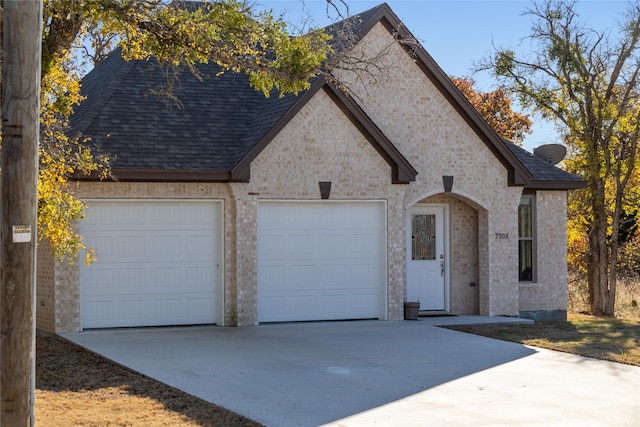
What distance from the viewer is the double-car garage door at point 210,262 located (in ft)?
54.9

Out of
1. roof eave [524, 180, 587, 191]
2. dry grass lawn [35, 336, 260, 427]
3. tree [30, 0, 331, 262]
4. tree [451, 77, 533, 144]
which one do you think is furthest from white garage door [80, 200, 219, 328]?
tree [451, 77, 533, 144]

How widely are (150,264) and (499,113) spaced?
2436 centimetres

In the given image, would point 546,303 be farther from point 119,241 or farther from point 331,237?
point 119,241

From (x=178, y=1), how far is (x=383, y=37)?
27.1 feet

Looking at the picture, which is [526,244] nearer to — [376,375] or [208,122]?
[208,122]

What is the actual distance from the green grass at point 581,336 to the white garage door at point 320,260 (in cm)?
212

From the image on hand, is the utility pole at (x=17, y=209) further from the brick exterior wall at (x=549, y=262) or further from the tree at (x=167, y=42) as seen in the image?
the brick exterior wall at (x=549, y=262)

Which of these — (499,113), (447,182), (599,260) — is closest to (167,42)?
(447,182)

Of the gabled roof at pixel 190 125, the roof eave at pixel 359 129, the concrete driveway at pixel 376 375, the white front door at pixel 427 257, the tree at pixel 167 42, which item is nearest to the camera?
the concrete driveway at pixel 376 375

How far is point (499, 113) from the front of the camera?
3844 centimetres

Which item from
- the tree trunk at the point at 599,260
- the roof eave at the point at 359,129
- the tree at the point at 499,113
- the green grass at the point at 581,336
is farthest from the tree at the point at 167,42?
the tree at the point at 499,113

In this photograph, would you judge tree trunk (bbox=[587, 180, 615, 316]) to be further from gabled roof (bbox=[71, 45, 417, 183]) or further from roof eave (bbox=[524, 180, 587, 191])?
gabled roof (bbox=[71, 45, 417, 183])

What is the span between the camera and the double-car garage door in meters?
16.7

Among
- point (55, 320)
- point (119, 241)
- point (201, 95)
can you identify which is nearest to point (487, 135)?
point (201, 95)
